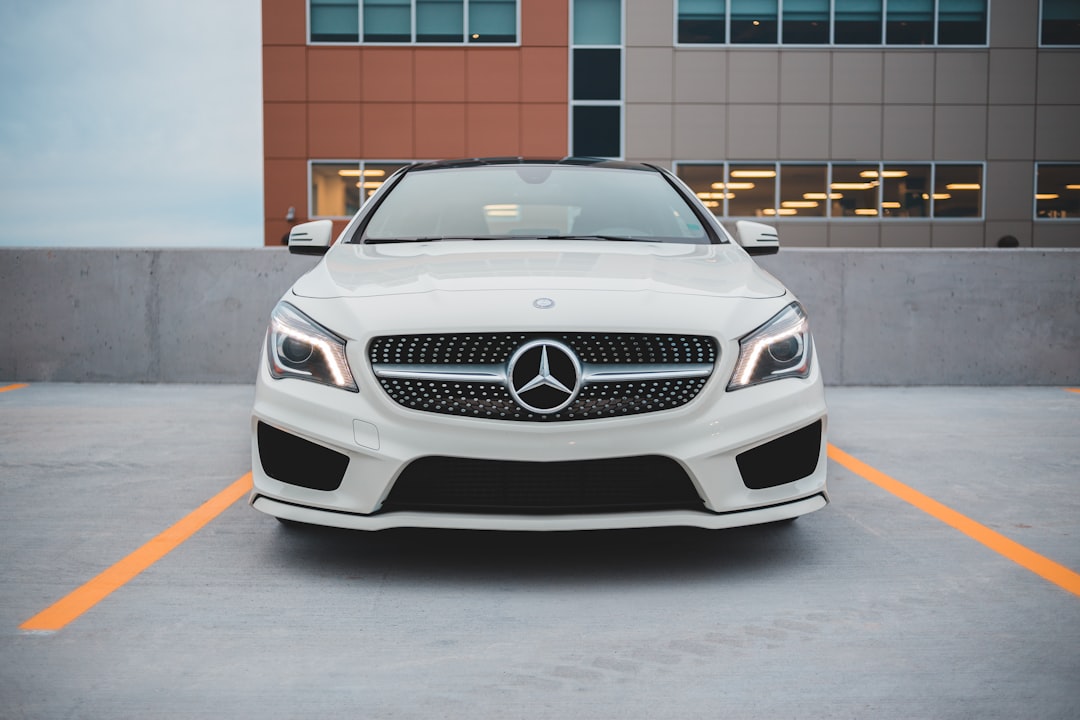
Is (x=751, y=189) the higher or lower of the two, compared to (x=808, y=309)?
higher

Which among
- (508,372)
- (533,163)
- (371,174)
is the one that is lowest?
(508,372)

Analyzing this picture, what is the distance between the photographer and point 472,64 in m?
24.2

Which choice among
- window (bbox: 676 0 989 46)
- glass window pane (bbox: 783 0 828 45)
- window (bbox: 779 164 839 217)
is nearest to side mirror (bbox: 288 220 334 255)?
window (bbox: 779 164 839 217)

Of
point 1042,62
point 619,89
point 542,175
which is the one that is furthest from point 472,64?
point 542,175

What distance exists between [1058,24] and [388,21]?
52.0 ft

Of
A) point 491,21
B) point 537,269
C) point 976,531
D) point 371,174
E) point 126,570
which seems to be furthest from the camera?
point 371,174

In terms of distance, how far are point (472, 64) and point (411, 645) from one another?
22.6 metres

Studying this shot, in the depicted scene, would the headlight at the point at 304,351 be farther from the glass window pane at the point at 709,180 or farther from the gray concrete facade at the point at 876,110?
the glass window pane at the point at 709,180

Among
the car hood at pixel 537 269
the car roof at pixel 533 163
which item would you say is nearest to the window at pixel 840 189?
the car roof at pixel 533 163

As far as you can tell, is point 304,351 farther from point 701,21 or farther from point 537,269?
point 701,21

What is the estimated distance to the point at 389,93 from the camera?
79.5ft

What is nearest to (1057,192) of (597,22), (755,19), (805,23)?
(805,23)

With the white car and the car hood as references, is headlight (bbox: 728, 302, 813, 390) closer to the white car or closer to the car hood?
the white car

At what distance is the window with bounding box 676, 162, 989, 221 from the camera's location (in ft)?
80.5
